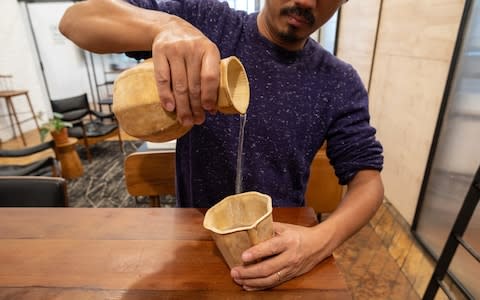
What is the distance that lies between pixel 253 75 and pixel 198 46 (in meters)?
0.40

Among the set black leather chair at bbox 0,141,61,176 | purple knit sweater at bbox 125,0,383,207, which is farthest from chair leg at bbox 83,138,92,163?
purple knit sweater at bbox 125,0,383,207

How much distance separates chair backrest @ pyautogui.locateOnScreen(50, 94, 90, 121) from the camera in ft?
12.4

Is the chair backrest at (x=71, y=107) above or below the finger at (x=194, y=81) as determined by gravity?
below

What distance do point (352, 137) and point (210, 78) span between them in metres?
0.56

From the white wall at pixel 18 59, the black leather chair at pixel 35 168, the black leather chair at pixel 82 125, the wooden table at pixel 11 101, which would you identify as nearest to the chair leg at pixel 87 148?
the black leather chair at pixel 82 125

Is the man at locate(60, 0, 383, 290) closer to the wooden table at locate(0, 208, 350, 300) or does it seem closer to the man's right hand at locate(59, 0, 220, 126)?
the man's right hand at locate(59, 0, 220, 126)

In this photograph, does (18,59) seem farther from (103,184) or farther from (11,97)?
(103,184)

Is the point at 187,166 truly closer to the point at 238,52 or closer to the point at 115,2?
the point at 238,52

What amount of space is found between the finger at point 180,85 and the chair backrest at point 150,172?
2.35 ft

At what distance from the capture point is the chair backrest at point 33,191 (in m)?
1.10

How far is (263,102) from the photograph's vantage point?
87 cm

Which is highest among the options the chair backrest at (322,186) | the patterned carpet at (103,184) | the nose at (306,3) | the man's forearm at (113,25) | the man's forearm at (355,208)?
the nose at (306,3)

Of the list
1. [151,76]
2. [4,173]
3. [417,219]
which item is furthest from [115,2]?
[4,173]

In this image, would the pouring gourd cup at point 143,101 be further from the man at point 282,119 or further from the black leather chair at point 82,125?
the black leather chair at point 82,125
